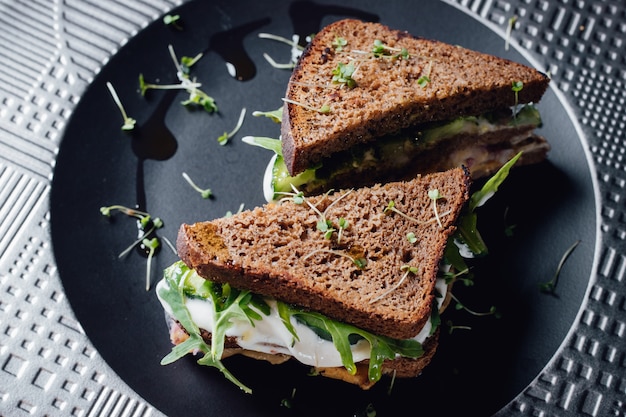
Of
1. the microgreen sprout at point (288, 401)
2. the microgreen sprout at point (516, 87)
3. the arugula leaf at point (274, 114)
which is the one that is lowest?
the microgreen sprout at point (288, 401)

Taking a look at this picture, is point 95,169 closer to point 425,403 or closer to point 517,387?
point 425,403

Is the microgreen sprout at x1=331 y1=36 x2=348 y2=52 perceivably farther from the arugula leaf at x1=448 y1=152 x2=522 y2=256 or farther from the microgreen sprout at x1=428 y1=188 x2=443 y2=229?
the arugula leaf at x1=448 y1=152 x2=522 y2=256

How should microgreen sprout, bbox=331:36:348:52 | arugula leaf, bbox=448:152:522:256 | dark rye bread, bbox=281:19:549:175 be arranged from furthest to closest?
1. microgreen sprout, bbox=331:36:348:52
2. dark rye bread, bbox=281:19:549:175
3. arugula leaf, bbox=448:152:522:256

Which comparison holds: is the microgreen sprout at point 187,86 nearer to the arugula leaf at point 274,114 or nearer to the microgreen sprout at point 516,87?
the arugula leaf at point 274,114

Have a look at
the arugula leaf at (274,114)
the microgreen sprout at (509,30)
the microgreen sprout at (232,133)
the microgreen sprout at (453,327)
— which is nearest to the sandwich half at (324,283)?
the microgreen sprout at (453,327)

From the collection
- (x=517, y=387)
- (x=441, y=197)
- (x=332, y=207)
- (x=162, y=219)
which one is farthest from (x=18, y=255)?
(x=517, y=387)

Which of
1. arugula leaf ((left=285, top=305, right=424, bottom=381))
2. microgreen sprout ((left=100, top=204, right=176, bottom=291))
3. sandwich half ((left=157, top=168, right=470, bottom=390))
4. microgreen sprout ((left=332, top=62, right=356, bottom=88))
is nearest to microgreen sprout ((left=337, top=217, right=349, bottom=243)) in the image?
sandwich half ((left=157, top=168, right=470, bottom=390))

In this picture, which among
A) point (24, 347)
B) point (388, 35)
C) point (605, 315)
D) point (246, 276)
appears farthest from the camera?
point (388, 35)
